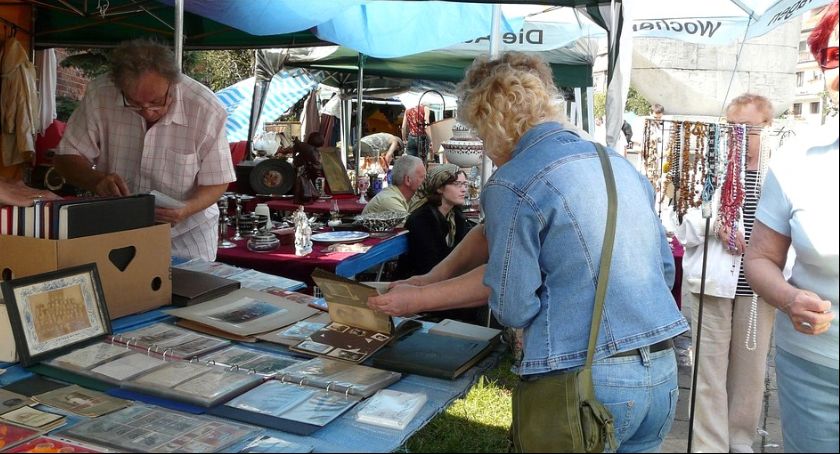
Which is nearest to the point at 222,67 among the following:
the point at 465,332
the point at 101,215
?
the point at 101,215

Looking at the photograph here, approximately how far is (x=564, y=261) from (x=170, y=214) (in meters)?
1.92

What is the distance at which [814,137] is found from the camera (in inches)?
56.5

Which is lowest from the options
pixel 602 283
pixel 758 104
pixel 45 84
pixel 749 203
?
pixel 602 283

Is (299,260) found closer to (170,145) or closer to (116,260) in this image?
(170,145)

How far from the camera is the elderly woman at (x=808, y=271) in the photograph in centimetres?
136

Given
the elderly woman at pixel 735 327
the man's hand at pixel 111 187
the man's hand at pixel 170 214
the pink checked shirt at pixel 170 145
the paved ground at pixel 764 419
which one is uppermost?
the pink checked shirt at pixel 170 145

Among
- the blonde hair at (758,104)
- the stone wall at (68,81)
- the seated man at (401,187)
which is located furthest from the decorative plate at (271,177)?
the stone wall at (68,81)

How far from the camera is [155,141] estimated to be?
308 centimetres

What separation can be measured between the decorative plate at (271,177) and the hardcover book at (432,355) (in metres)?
4.21

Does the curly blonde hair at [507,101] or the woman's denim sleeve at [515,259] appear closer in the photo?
the woman's denim sleeve at [515,259]

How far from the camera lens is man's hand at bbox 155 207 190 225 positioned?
9.52ft

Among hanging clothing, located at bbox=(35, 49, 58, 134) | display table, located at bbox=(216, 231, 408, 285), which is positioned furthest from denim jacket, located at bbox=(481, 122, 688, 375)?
hanging clothing, located at bbox=(35, 49, 58, 134)

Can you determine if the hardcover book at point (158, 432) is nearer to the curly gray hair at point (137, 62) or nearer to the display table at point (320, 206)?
the curly gray hair at point (137, 62)

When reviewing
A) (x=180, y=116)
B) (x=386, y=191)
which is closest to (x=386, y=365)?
(x=180, y=116)
